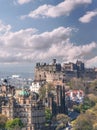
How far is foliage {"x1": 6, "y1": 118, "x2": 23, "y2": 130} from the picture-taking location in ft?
137

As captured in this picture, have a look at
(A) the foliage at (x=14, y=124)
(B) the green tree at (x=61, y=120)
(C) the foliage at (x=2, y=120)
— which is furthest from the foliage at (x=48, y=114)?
(A) the foliage at (x=14, y=124)

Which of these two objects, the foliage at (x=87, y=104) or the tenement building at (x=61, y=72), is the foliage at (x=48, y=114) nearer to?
the foliage at (x=87, y=104)

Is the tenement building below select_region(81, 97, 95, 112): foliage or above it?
above

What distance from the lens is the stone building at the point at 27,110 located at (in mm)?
46125

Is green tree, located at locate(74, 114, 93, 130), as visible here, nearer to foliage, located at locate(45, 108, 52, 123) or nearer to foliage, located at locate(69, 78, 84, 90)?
foliage, located at locate(45, 108, 52, 123)

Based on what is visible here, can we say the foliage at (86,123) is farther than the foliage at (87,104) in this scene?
No

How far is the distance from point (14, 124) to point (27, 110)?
14.1ft

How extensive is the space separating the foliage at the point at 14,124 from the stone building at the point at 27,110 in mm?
2357

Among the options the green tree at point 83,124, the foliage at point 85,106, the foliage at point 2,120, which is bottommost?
the green tree at point 83,124

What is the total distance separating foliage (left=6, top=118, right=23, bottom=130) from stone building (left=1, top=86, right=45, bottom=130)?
2.36 metres

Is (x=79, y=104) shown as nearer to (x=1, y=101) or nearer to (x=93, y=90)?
(x=93, y=90)

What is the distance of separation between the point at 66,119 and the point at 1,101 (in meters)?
5.34

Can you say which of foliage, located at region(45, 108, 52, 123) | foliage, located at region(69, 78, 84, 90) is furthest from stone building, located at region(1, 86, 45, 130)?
foliage, located at region(69, 78, 84, 90)

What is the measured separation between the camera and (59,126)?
45875 mm
